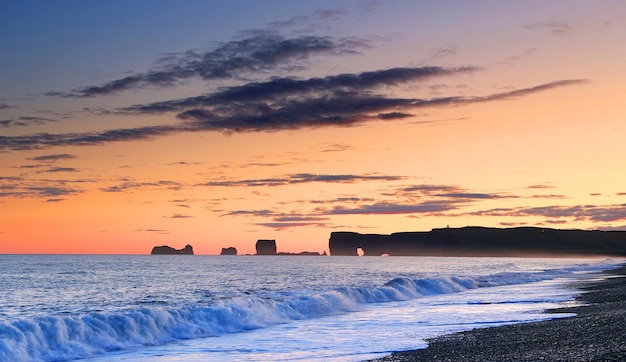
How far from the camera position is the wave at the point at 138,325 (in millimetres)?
20672

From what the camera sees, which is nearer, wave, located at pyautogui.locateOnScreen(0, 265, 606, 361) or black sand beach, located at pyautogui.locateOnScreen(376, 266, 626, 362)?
black sand beach, located at pyautogui.locateOnScreen(376, 266, 626, 362)

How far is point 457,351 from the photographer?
16641 millimetres

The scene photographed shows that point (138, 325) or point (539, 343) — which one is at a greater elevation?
point (138, 325)

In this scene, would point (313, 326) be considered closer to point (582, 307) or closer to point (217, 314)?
point (217, 314)

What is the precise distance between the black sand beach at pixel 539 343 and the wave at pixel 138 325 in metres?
10.7

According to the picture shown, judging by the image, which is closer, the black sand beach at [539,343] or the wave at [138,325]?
the black sand beach at [539,343]

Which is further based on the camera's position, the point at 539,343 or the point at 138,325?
the point at 138,325

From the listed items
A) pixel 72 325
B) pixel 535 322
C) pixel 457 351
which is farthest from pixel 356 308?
pixel 457 351

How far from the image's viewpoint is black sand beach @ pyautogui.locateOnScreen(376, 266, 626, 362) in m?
14.2

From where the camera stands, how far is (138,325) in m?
24.6

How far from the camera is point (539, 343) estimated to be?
651 inches

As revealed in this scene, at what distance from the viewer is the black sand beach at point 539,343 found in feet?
46.5

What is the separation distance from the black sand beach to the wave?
35.1 ft

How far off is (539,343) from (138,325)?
15.2 meters
